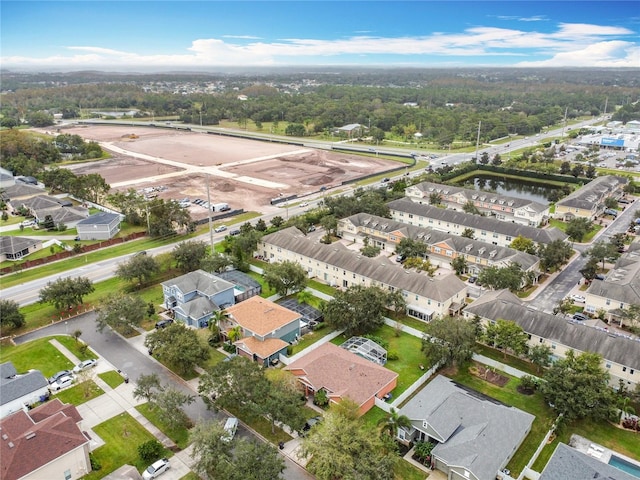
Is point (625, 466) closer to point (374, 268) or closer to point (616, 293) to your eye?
point (616, 293)

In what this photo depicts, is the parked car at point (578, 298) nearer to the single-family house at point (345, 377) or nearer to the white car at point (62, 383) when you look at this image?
the single-family house at point (345, 377)

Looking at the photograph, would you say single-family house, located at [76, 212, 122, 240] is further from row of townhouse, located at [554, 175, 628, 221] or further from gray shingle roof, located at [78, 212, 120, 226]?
row of townhouse, located at [554, 175, 628, 221]

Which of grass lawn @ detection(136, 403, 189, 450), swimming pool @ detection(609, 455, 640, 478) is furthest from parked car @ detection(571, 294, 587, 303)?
grass lawn @ detection(136, 403, 189, 450)

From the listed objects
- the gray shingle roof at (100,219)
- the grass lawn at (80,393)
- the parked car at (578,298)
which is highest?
the gray shingle roof at (100,219)

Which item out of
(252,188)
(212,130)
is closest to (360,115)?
(212,130)

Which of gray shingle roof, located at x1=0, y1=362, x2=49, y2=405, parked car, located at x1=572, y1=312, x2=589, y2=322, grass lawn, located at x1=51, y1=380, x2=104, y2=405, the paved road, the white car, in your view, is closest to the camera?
the paved road

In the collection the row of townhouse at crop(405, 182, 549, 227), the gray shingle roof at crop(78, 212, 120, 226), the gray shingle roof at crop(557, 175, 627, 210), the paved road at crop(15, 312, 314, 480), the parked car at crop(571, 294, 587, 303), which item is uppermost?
the gray shingle roof at crop(557, 175, 627, 210)

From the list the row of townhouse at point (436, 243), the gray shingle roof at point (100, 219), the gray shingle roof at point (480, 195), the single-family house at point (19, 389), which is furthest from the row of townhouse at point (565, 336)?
the gray shingle roof at point (100, 219)
